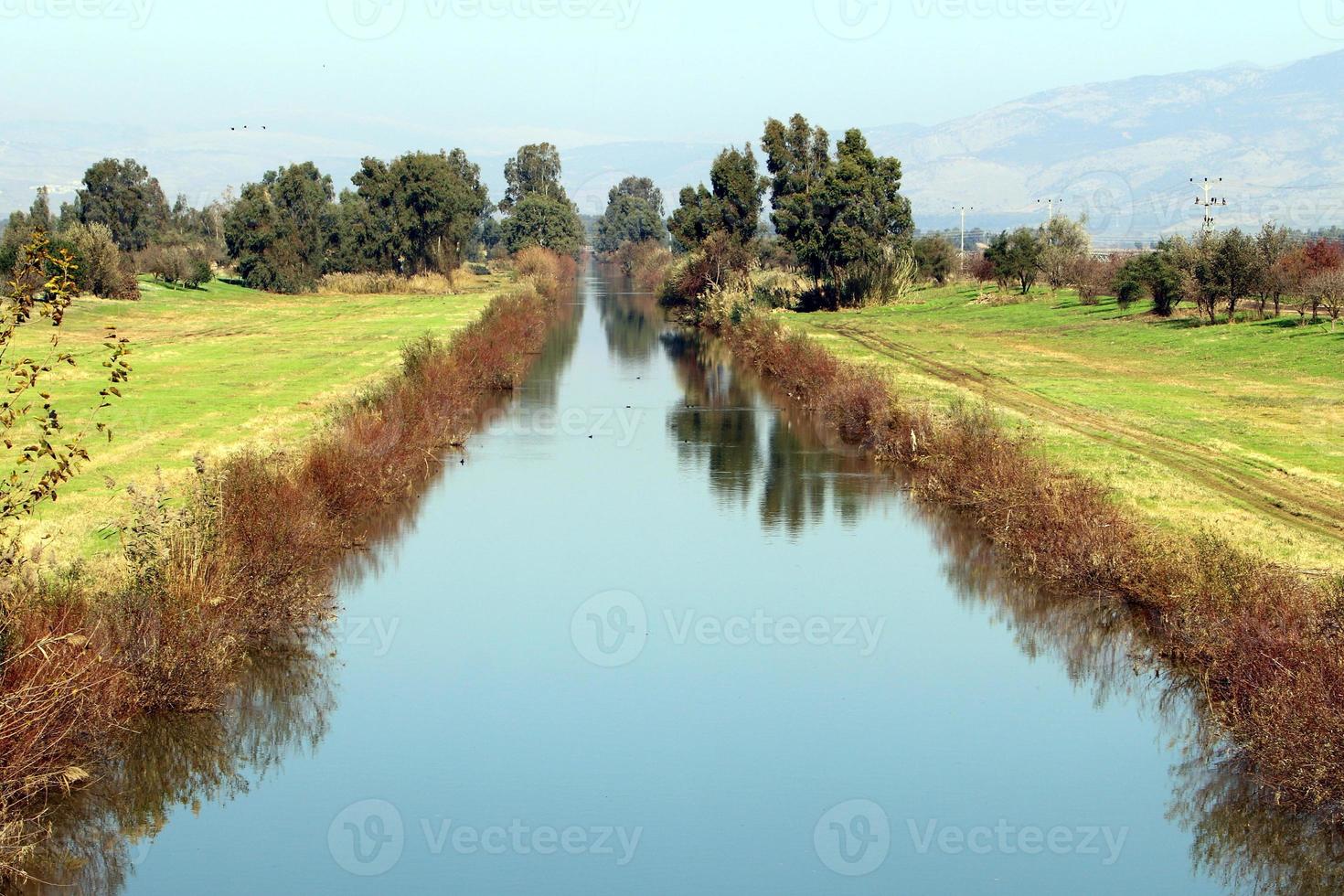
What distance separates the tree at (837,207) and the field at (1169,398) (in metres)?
5.37

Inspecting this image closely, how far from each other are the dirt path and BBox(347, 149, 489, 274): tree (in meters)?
51.0

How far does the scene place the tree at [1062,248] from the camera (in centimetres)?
6194

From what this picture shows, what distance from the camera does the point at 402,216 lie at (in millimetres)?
78625

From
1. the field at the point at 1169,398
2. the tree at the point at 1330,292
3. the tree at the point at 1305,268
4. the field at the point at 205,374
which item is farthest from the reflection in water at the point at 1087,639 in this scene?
the tree at the point at 1305,268

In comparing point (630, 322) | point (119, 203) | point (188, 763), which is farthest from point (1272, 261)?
point (119, 203)

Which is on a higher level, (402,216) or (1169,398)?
(402,216)

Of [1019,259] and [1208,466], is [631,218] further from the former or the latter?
[1208,466]

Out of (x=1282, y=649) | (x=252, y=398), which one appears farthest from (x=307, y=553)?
(x=252, y=398)

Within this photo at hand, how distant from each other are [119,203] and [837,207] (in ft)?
179

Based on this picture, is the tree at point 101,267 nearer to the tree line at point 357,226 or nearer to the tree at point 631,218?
the tree line at point 357,226

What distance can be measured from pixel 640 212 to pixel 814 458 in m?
125

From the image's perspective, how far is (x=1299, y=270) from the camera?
130ft

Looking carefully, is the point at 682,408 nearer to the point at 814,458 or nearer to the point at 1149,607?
the point at 814,458

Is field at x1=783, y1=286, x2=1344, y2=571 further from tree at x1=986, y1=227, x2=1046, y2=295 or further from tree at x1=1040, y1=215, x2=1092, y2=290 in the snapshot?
tree at x1=1040, y1=215, x2=1092, y2=290
